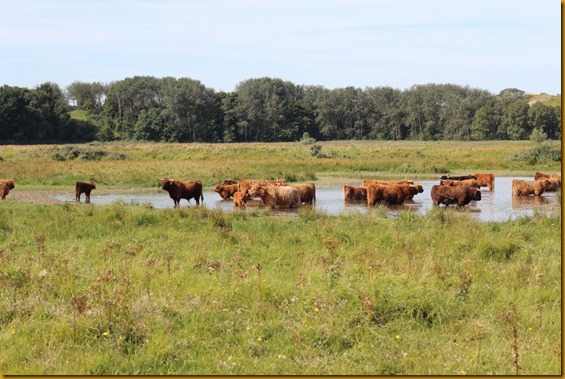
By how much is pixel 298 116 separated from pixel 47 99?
138 feet

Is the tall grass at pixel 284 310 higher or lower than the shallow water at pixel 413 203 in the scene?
higher

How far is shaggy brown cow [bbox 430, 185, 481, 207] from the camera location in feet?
79.5

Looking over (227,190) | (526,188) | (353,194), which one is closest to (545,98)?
(526,188)

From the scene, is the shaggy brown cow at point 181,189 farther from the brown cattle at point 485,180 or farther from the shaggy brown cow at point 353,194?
the brown cattle at point 485,180

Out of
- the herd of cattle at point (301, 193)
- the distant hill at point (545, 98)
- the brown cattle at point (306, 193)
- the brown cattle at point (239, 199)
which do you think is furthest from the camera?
the distant hill at point (545, 98)

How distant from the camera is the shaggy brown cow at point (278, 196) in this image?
24.0m

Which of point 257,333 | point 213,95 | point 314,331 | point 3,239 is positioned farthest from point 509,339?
point 213,95

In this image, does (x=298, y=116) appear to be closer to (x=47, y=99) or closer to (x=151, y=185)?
(x=47, y=99)

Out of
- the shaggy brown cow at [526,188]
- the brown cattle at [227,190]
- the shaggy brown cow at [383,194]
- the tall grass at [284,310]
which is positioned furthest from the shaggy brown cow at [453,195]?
the tall grass at [284,310]

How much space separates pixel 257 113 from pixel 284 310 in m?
102

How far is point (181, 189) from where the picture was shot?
25531mm

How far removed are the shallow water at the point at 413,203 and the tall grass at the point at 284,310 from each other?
899cm

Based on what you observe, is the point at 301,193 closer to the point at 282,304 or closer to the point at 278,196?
the point at 278,196

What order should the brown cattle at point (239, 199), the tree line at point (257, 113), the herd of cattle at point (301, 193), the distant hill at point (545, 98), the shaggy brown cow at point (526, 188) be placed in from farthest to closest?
1. the distant hill at point (545, 98)
2. the tree line at point (257, 113)
3. the shaggy brown cow at point (526, 188)
4. the brown cattle at point (239, 199)
5. the herd of cattle at point (301, 193)
